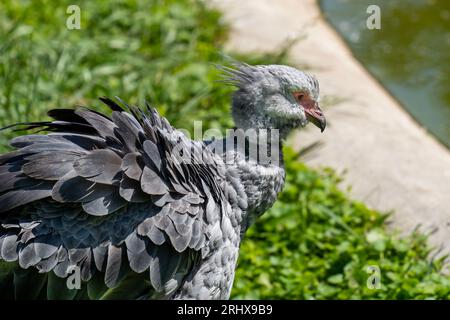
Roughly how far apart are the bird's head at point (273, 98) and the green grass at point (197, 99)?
0.94m

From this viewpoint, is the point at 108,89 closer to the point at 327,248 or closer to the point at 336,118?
the point at 336,118

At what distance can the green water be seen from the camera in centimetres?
573

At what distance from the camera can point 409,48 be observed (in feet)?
21.2

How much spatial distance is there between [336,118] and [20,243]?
2.79 metres

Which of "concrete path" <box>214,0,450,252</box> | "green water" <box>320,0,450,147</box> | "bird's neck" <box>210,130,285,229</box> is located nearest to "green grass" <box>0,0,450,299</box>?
"concrete path" <box>214,0,450,252</box>

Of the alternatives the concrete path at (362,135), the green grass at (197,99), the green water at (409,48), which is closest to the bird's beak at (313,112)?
the green grass at (197,99)

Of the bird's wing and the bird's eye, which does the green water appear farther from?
the bird's wing

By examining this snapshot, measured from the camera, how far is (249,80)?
340 centimetres

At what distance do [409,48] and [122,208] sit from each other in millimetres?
4035

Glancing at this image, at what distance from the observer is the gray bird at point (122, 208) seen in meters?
2.95

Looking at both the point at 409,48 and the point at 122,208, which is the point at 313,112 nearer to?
the point at 122,208

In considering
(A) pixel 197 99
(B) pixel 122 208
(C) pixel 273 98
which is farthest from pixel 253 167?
(A) pixel 197 99

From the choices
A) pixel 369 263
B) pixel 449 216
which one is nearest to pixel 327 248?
pixel 369 263

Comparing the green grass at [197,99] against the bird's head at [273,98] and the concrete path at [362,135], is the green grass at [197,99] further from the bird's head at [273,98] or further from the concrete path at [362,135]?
the bird's head at [273,98]
